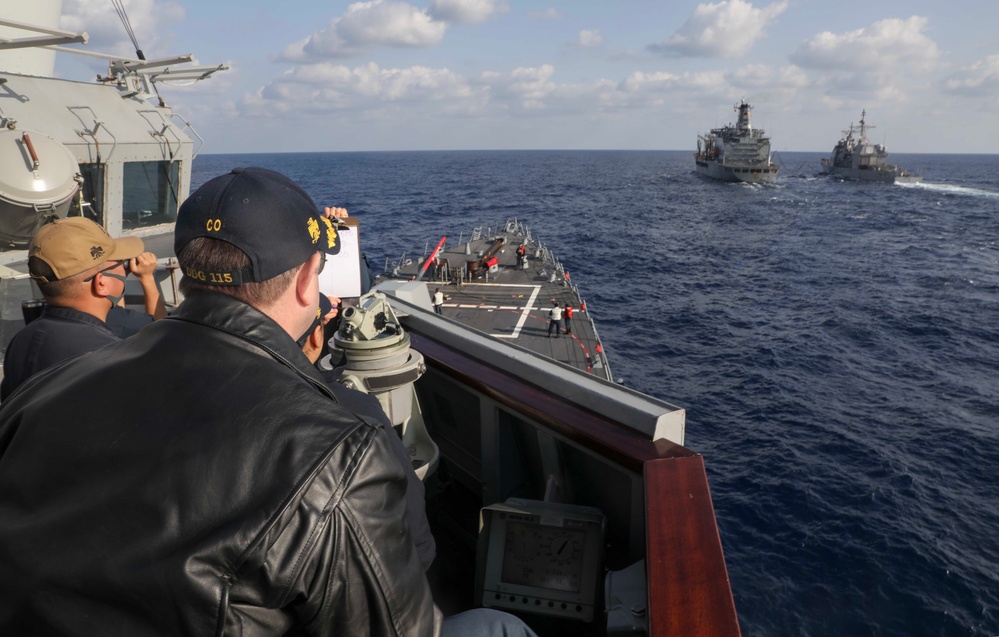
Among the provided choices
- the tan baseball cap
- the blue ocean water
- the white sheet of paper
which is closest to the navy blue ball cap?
the tan baseball cap

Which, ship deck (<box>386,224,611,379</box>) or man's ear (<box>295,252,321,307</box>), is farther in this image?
ship deck (<box>386,224,611,379</box>)

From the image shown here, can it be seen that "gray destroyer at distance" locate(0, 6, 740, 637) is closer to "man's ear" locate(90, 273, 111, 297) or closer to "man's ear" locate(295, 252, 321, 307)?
"man's ear" locate(295, 252, 321, 307)

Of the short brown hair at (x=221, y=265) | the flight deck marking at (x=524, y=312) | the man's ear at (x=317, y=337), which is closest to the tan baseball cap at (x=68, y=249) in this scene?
the man's ear at (x=317, y=337)

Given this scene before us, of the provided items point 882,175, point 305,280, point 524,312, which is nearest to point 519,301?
point 524,312

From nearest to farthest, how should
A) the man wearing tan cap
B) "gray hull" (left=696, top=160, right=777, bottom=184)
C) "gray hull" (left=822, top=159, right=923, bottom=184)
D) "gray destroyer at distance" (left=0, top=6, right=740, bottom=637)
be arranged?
"gray destroyer at distance" (left=0, top=6, right=740, bottom=637)
the man wearing tan cap
"gray hull" (left=696, top=160, right=777, bottom=184)
"gray hull" (left=822, top=159, right=923, bottom=184)

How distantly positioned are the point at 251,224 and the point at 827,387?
25.1 m

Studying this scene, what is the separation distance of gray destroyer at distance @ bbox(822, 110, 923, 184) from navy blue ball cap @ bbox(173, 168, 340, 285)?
120 meters

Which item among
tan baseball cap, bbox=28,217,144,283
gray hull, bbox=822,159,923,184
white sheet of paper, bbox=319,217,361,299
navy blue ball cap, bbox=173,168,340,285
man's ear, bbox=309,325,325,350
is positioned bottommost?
man's ear, bbox=309,325,325,350

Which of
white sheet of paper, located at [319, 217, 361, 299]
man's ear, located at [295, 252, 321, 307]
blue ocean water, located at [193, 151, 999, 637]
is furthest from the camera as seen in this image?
blue ocean water, located at [193, 151, 999, 637]

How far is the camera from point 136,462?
1159mm

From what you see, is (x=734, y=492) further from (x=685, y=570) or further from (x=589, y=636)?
(x=685, y=570)

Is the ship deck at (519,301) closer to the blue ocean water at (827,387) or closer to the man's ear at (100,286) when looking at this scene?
the blue ocean water at (827,387)

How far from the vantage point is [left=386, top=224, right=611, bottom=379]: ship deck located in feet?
61.0

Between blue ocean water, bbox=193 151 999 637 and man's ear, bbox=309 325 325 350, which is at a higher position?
man's ear, bbox=309 325 325 350
